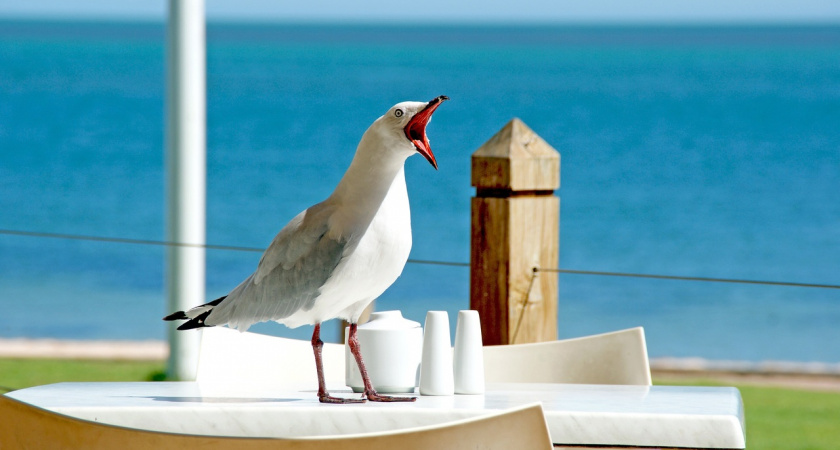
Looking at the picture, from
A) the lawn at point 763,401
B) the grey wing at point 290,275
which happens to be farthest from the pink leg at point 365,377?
the lawn at point 763,401

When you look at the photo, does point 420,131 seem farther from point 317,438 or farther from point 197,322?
point 317,438

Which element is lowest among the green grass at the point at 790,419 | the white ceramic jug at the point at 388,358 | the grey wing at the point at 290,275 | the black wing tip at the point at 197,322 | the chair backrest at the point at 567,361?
the green grass at the point at 790,419

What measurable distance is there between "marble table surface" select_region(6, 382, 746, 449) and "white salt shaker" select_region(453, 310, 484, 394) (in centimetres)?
3

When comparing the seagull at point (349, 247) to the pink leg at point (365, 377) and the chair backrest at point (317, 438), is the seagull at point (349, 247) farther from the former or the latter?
the chair backrest at point (317, 438)

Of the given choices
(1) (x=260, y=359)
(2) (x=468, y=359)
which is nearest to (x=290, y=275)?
(2) (x=468, y=359)

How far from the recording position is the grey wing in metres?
1.96

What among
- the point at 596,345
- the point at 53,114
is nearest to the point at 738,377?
the point at 596,345

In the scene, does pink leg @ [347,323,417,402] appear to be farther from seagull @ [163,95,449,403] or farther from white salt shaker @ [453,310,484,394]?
white salt shaker @ [453,310,484,394]

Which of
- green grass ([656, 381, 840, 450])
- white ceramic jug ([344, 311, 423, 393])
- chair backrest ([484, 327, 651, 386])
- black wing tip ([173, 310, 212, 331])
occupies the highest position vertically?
black wing tip ([173, 310, 212, 331])

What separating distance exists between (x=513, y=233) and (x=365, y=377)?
110 cm

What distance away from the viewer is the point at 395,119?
1913mm

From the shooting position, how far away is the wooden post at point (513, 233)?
9.89 ft

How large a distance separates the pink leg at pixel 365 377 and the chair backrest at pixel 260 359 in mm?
458

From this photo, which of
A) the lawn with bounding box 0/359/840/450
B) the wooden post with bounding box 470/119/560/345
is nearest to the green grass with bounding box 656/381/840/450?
the lawn with bounding box 0/359/840/450
